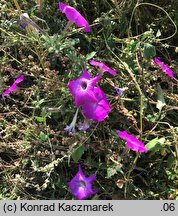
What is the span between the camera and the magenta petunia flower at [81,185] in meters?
1.41

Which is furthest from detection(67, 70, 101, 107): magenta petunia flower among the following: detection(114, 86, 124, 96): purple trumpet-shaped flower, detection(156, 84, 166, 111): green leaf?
detection(156, 84, 166, 111): green leaf

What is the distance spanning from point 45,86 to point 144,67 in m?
0.36

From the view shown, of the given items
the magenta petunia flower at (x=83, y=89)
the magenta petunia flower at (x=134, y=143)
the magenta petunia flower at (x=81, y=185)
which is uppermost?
the magenta petunia flower at (x=83, y=89)

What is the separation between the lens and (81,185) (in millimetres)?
1435

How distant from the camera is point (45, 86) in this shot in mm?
1446

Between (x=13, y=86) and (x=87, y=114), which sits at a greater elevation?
(x=13, y=86)

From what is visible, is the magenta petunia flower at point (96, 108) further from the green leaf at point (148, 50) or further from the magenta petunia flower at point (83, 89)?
the green leaf at point (148, 50)

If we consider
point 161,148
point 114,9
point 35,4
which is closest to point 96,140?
point 161,148

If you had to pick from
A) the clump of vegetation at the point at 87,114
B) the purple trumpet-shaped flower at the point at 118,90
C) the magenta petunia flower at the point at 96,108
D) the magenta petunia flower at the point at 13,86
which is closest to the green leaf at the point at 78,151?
the clump of vegetation at the point at 87,114

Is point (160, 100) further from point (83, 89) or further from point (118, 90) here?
point (83, 89)

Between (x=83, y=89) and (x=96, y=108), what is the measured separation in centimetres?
7

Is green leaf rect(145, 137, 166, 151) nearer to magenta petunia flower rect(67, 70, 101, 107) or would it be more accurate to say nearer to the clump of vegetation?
the clump of vegetation

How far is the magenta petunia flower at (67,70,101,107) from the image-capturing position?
1.28 meters

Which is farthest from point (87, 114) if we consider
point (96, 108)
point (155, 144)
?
point (155, 144)
